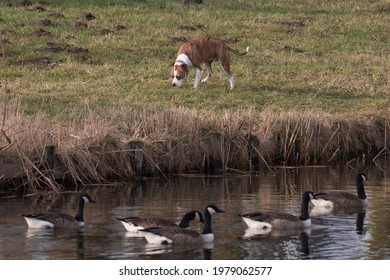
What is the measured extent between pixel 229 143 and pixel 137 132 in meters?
2.22

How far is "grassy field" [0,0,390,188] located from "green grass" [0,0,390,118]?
0.05 meters

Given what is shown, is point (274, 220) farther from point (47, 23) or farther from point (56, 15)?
point (56, 15)

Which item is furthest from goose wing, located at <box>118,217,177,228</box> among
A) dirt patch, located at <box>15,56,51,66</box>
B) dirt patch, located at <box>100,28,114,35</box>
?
dirt patch, located at <box>100,28,114,35</box>

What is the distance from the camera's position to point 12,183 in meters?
21.9

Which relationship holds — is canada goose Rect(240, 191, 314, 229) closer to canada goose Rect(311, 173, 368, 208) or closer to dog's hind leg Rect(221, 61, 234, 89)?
canada goose Rect(311, 173, 368, 208)

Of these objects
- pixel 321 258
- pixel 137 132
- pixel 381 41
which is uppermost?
pixel 381 41

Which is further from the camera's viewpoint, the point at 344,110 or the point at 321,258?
the point at 344,110

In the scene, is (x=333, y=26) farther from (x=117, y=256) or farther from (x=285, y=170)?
(x=117, y=256)

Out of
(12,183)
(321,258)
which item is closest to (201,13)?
(12,183)

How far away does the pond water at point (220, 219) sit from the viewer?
16.6m

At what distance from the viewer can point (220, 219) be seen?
19.4m

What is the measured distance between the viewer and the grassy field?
24406 mm

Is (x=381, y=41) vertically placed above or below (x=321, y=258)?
above
